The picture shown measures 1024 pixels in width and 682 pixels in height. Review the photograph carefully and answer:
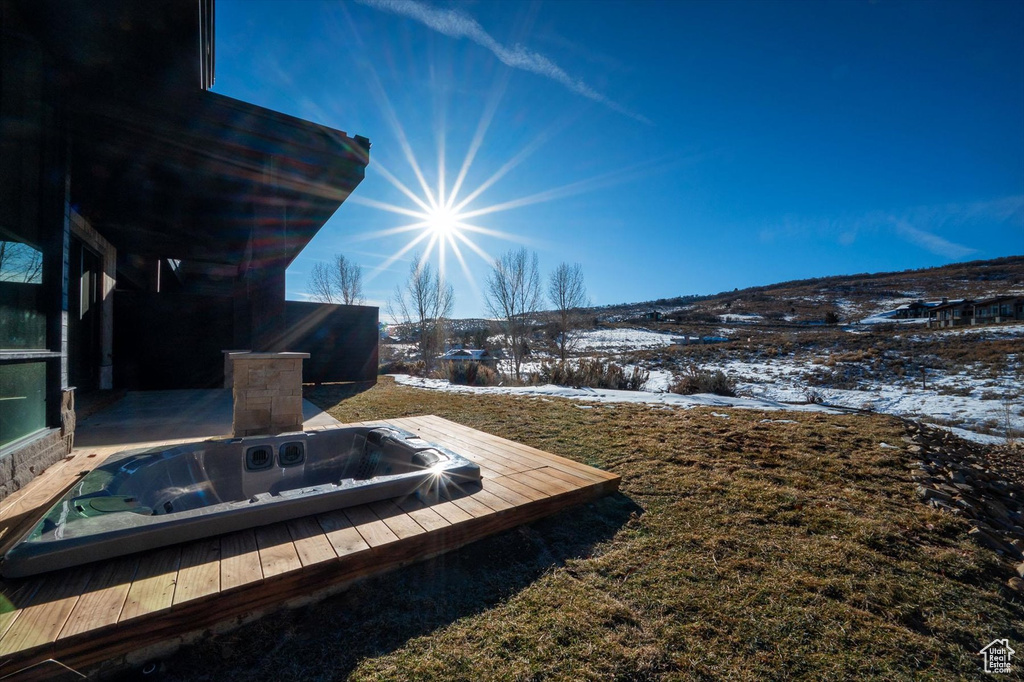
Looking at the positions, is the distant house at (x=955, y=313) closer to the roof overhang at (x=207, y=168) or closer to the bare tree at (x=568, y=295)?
the bare tree at (x=568, y=295)

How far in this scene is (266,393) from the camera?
12.5ft

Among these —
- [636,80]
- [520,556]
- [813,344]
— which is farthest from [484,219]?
[813,344]

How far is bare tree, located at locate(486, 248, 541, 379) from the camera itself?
15.1m

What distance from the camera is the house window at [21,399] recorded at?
2.12 meters

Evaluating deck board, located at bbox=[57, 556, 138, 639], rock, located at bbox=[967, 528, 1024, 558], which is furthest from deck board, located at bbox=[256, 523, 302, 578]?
rock, located at bbox=[967, 528, 1024, 558]

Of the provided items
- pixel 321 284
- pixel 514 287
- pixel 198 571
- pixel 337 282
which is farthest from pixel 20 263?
pixel 321 284

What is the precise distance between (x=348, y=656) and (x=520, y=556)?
0.87 metres

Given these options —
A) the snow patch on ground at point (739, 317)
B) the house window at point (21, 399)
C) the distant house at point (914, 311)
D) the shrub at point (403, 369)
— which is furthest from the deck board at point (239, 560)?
the distant house at point (914, 311)

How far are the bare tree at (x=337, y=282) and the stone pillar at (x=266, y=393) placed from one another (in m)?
17.8

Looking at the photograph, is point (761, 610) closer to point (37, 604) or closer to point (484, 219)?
point (37, 604)

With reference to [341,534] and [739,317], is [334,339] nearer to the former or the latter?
[341,534]

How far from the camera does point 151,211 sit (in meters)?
5.36

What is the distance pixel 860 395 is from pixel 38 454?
12765mm

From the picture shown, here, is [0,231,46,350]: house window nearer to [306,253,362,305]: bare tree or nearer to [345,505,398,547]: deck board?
[345,505,398,547]: deck board
